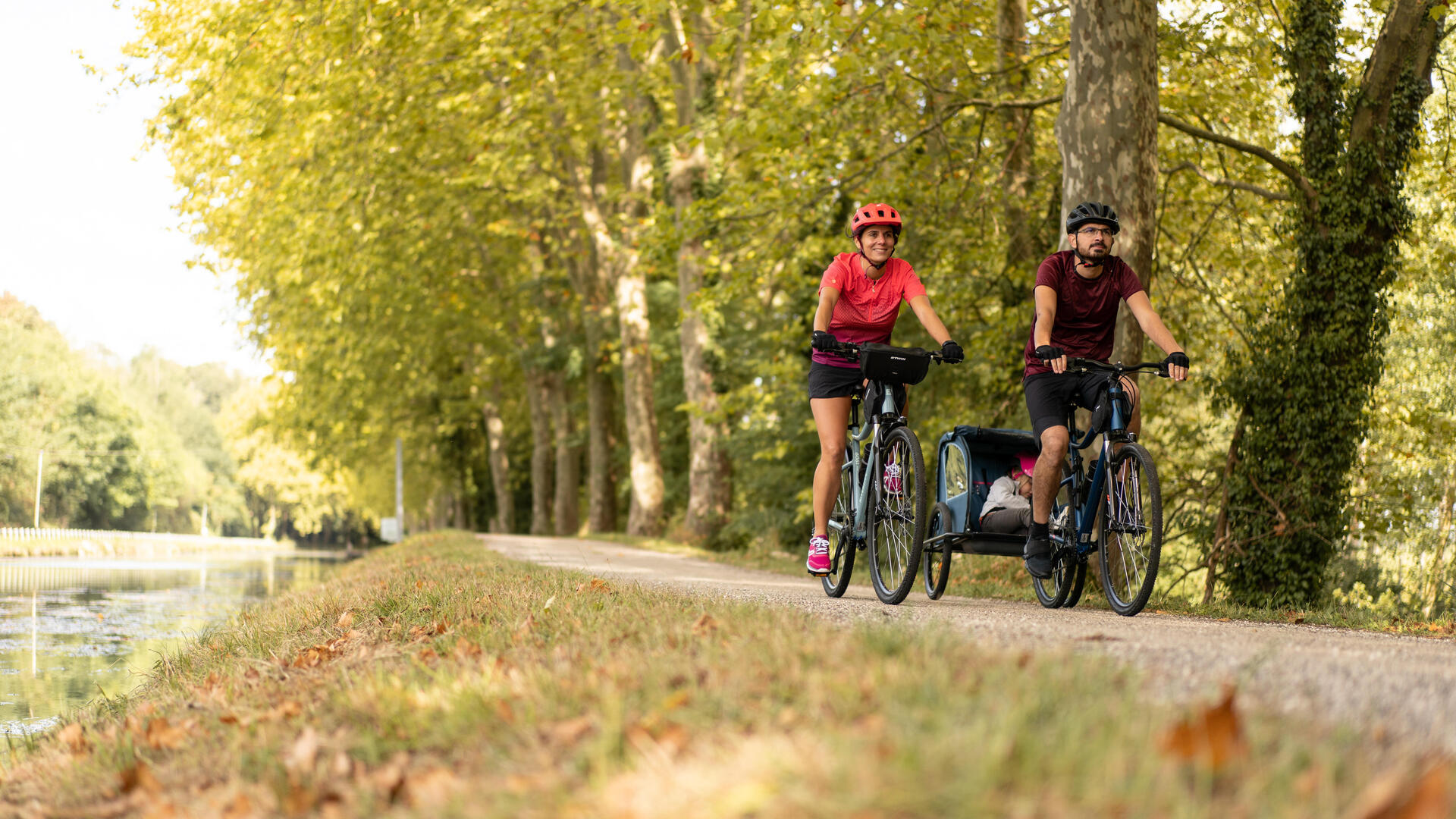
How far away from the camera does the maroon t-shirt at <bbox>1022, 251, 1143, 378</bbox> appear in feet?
23.9

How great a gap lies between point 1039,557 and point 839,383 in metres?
1.63

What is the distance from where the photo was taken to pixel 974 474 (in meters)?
7.98

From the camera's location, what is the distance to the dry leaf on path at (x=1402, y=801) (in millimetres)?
2271

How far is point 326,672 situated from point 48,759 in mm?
1066

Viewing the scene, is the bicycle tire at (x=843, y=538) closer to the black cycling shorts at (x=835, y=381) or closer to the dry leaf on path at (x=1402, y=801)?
the black cycling shorts at (x=835, y=381)

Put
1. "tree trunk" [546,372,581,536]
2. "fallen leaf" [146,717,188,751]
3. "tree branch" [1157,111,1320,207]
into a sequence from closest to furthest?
1. "fallen leaf" [146,717,188,751]
2. "tree branch" [1157,111,1320,207]
3. "tree trunk" [546,372,581,536]

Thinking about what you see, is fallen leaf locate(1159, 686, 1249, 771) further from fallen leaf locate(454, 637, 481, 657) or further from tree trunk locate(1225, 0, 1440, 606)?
tree trunk locate(1225, 0, 1440, 606)

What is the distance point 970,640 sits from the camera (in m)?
4.34

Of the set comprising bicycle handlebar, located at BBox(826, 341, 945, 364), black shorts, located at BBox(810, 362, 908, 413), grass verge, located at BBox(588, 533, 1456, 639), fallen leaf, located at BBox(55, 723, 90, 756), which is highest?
bicycle handlebar, located at BBox(826, 341, 945, 364)

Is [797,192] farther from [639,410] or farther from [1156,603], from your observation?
[639,410]

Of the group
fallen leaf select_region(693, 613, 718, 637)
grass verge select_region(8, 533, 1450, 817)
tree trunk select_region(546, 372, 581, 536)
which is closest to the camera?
grass verge select_region(8, 533, 1450, 817)

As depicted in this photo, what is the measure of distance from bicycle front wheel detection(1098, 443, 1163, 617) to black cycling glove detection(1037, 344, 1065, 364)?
0.65 meters

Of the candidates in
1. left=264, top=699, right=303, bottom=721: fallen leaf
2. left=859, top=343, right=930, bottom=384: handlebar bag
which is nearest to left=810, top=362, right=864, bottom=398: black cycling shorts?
left=859, top=343, right=930, bottom=384: handlebar bag

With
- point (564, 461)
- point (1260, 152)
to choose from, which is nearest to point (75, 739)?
point (1260, 152)
